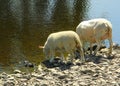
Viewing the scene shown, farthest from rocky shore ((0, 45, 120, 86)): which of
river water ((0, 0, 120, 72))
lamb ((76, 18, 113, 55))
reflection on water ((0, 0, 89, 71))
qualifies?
reflection on water ((0, 0, 89, 71))

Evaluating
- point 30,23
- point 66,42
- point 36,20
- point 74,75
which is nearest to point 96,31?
point 66,42

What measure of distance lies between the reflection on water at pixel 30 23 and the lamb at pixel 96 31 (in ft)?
9.13

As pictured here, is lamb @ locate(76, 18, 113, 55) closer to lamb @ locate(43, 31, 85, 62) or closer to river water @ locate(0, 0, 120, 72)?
lamb @ locate(43, 31, 85, 62)

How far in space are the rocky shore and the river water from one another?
2663 mm

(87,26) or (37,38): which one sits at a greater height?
(87,26)

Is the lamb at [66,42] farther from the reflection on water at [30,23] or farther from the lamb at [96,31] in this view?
the reflection on water at [30,23]

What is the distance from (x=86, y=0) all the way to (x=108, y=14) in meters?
10.1

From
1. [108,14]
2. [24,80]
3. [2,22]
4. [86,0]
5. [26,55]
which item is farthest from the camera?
[86,0]

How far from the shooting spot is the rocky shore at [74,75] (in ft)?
46.9

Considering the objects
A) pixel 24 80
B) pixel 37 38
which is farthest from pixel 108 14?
pixel 24 80

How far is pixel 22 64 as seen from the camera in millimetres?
19172

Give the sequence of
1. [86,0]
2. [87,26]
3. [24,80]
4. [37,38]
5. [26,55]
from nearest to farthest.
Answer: [24,80] < [87,26] < [26,55] < [37,38] < [86,0]

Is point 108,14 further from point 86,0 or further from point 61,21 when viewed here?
point 86,0

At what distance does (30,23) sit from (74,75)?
1619 cm
